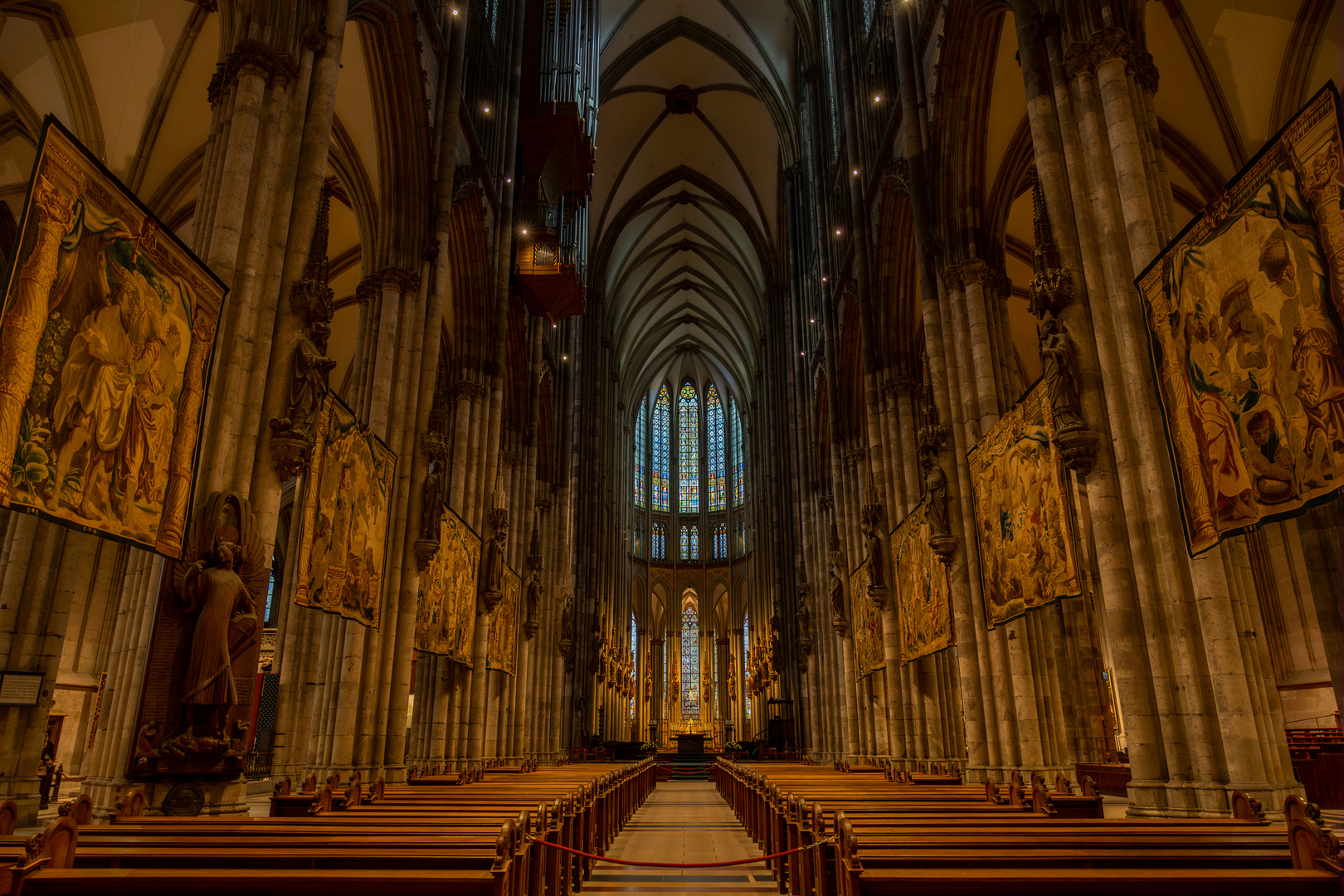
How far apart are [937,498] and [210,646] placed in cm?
993

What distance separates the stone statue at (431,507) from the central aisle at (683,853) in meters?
5.11

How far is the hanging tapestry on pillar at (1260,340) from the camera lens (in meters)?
5.41

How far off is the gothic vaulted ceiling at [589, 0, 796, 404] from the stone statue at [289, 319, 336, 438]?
24.7 m

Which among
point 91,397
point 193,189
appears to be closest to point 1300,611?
point 91,397

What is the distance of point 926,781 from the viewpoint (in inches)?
Answer: 444

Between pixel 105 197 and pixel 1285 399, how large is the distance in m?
8.53

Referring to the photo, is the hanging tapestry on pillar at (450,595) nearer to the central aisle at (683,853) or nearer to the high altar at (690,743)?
the central aisle at (683,853)

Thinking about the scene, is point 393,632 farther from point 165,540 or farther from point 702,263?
point 702,263

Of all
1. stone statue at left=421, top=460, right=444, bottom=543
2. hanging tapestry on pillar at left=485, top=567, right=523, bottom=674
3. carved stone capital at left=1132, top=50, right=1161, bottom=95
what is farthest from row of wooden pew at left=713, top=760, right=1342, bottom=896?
hanging tapestry on pillar at left=485, top=567, right=523, bottom=674

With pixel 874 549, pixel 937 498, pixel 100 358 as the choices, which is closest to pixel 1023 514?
pixel 937 498

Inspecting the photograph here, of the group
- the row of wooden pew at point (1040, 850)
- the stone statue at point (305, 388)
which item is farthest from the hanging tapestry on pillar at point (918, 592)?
the stone statue at point (305, 388)

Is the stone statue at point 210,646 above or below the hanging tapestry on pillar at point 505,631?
below

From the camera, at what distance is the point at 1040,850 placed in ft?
13.6

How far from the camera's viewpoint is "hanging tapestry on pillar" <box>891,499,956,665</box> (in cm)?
1352
